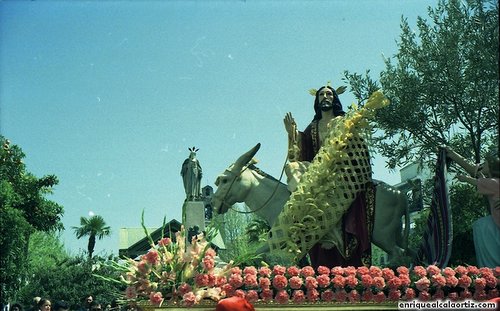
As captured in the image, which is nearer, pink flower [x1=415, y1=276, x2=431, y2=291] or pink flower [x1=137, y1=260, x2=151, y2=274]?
pink flower [x1=137, y1=260, x2=151, y2=274]

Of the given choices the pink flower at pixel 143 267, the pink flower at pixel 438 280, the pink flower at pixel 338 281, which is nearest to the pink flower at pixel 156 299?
the pink flower at pixel 143 267

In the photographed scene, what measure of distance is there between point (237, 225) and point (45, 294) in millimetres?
22169

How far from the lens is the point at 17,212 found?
104 feet

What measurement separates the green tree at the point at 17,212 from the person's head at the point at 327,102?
65.2 feet

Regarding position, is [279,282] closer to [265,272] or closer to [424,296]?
[265,272]

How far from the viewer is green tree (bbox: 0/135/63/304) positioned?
30.8 m

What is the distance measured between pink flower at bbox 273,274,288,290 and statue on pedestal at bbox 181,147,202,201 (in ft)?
54.0

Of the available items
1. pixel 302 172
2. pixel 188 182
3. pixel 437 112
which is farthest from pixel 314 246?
pixel 188 182

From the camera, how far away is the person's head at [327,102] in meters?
14.5

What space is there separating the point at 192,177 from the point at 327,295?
55.2 feet

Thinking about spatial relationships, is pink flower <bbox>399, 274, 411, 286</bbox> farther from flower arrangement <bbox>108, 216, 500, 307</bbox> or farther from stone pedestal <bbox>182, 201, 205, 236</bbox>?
stone pedestal <bbox>182, 201, 205, 236</bbox>

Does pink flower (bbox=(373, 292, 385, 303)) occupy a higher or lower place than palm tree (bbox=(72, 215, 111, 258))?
lower

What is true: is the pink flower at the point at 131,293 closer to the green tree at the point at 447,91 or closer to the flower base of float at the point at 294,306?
the flower base of float at the point at 294,306

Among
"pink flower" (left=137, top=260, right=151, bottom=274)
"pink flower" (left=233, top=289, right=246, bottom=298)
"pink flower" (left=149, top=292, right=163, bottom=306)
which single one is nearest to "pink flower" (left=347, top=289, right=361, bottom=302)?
"pink flower" (left=233, top=289, right=246, bottom=298)
